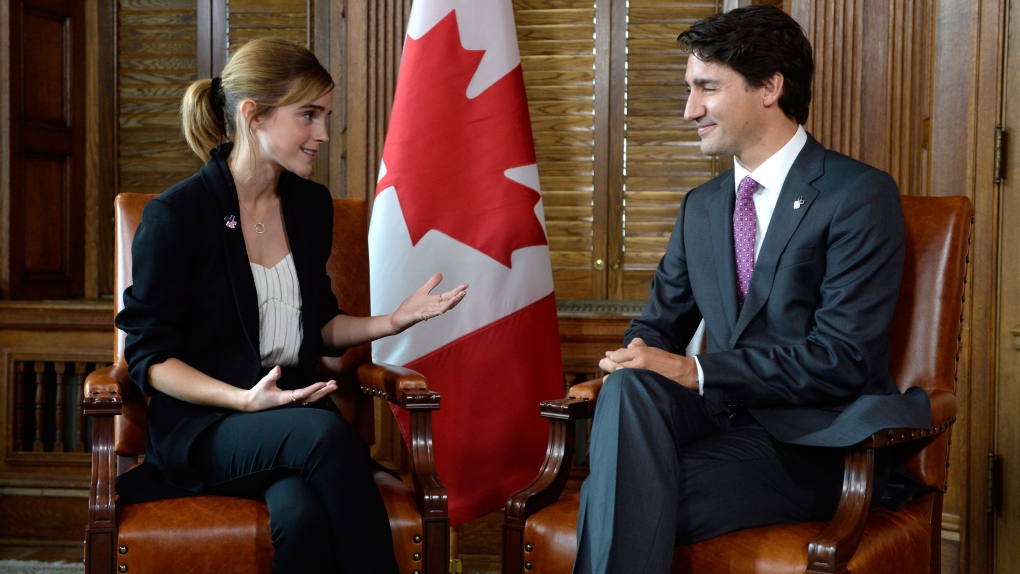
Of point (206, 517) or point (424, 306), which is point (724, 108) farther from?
point (206, 517)

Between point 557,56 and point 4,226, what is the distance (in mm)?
1928

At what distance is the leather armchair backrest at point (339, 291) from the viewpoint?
203 centimetres

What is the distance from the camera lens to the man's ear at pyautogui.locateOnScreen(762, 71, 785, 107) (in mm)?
1868

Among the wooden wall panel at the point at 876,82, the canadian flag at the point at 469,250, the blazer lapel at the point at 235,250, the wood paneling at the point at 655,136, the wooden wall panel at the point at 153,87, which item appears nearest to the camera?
the blazer lapel at the point at 235,250

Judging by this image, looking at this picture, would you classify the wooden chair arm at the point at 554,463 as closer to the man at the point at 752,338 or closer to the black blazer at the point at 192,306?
the man at the point at 752,338

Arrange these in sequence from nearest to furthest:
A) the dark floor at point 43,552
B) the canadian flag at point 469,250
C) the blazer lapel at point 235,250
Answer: the blazer lapel at point 235,250 < the canadian flag at point 469,250 < the dark floor at point 43,552

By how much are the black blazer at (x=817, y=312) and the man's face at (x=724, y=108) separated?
0.12m

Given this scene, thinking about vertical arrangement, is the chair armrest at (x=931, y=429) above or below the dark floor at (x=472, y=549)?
above

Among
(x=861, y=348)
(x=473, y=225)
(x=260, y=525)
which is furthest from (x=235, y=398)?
(x=861, y=348)

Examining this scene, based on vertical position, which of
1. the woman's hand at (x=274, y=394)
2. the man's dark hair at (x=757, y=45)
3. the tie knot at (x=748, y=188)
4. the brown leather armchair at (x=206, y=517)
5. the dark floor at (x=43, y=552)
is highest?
the man's dark hair at (x=757, y=45)

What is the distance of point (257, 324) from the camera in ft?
6.16

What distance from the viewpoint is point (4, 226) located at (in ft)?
10.1

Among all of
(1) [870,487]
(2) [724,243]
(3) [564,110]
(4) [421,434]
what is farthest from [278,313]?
(3) [564,110]

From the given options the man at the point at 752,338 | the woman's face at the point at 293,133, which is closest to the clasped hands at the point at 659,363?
the man at the point at 752,338
